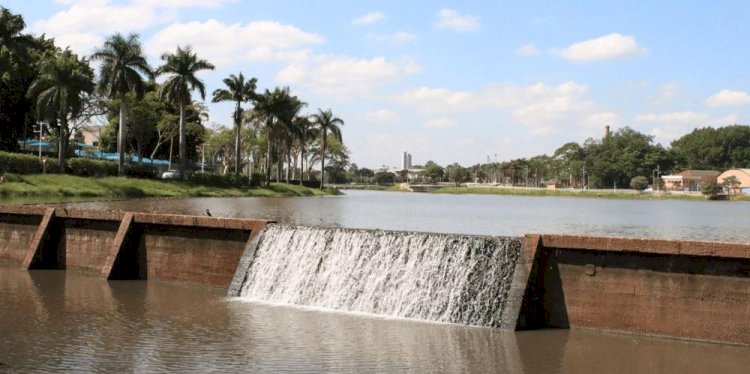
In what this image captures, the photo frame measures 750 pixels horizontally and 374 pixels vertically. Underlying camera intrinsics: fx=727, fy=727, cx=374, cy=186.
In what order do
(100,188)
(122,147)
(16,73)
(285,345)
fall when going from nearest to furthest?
(285,345) < (100,188) < (122,147) < (16,73)

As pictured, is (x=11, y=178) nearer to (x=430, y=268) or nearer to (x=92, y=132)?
(x=430, y=268)

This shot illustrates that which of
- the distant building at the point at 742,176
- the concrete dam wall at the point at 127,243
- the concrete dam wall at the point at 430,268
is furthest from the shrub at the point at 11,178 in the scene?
the distant building at the point at 742,176

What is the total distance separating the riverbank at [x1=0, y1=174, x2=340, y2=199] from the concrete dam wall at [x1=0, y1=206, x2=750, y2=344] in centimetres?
2424

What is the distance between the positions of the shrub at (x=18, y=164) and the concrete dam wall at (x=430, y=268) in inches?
1204

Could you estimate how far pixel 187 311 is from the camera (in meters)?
17.7

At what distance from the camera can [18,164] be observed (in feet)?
175

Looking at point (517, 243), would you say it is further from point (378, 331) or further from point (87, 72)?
point (87, 72)

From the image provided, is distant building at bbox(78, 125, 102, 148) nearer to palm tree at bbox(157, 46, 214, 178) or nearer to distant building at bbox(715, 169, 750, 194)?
palm tree at bbox(157, 46, 214, 178)

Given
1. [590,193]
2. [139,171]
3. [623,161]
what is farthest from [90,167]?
[623,161]

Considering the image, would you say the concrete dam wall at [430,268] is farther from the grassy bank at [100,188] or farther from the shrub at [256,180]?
the shrub at [256,180]

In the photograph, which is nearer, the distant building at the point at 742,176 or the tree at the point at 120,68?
the tree at the point at 120,68

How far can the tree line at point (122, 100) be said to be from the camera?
63156mm

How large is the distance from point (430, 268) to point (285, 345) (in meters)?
5.01

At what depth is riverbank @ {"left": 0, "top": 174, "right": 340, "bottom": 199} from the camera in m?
47.1
